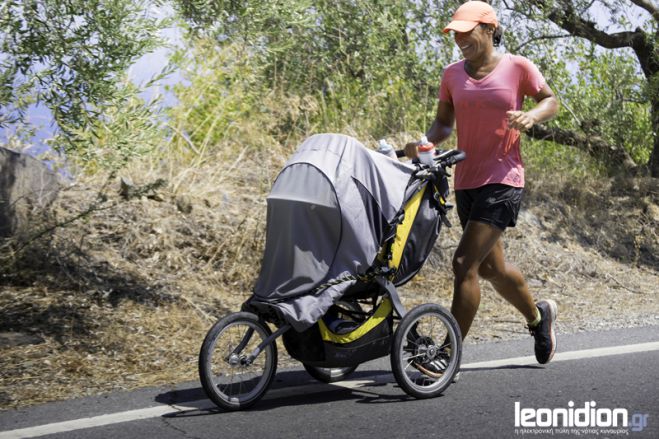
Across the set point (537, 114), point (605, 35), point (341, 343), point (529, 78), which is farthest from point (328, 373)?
point (605, 35)

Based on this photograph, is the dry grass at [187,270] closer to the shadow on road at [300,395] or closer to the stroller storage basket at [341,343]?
the shadow on road at [300,395]

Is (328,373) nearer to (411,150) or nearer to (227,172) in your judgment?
(411,150)

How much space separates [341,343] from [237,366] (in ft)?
1.84

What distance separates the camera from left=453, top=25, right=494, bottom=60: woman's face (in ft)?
18.5

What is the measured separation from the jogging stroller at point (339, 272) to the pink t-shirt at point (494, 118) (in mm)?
182

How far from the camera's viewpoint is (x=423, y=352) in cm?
549

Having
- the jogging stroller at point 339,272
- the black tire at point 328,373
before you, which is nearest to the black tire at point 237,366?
the jogging stroller at point 339,272

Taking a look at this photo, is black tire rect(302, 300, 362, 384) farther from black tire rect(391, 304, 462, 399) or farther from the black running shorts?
the black running shorts

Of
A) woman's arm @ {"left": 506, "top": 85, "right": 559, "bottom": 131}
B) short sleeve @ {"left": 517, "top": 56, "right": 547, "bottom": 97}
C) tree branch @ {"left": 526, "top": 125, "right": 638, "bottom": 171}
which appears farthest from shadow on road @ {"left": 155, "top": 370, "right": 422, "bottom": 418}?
tree branch @ {"left": 526, "top": 125, "right": 638, "bottom": 171}

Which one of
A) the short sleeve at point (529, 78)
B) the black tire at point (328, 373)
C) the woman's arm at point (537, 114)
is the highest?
the short sleeve at point (529, 78)

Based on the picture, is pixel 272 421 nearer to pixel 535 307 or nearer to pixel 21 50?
pixel 535 307

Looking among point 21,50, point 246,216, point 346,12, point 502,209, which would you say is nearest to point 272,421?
point 502,209

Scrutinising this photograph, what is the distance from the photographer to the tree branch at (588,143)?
1119cm

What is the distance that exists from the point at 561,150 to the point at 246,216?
4.72 m
